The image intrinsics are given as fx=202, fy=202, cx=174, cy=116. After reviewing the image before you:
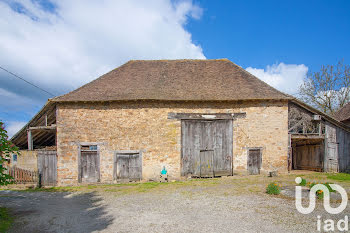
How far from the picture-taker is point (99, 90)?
12594mm

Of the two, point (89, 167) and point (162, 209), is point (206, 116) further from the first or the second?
point (89, 167)

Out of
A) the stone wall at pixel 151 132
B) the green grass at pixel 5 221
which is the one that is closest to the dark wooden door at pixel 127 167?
the stone wall at pixel 151 132

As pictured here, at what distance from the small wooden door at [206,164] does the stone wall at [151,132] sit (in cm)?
140

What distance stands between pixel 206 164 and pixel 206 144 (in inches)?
47.3

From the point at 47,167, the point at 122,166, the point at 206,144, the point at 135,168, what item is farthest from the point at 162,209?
the point at 47,167

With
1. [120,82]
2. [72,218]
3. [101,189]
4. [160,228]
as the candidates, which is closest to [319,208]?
[160,228]

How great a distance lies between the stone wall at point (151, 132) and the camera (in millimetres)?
11812

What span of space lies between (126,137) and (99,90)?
3.46m

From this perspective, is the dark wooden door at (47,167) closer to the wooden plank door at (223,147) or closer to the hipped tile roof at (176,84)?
the hipped tile roof at (176,84)

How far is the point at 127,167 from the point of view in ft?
39.0

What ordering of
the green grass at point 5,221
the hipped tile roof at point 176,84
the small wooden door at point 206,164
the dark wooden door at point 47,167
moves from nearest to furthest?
the green grass at point 5,221, the dark wooden door at point 47,167, the hipped tile roof at point 176,84, the small wooden door at point 206,164

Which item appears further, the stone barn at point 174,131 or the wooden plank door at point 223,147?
the wooden plank door at point 223,147

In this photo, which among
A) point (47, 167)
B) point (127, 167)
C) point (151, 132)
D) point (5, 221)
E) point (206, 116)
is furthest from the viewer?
point (206, 116)

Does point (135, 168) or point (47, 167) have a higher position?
point (47, 167)
